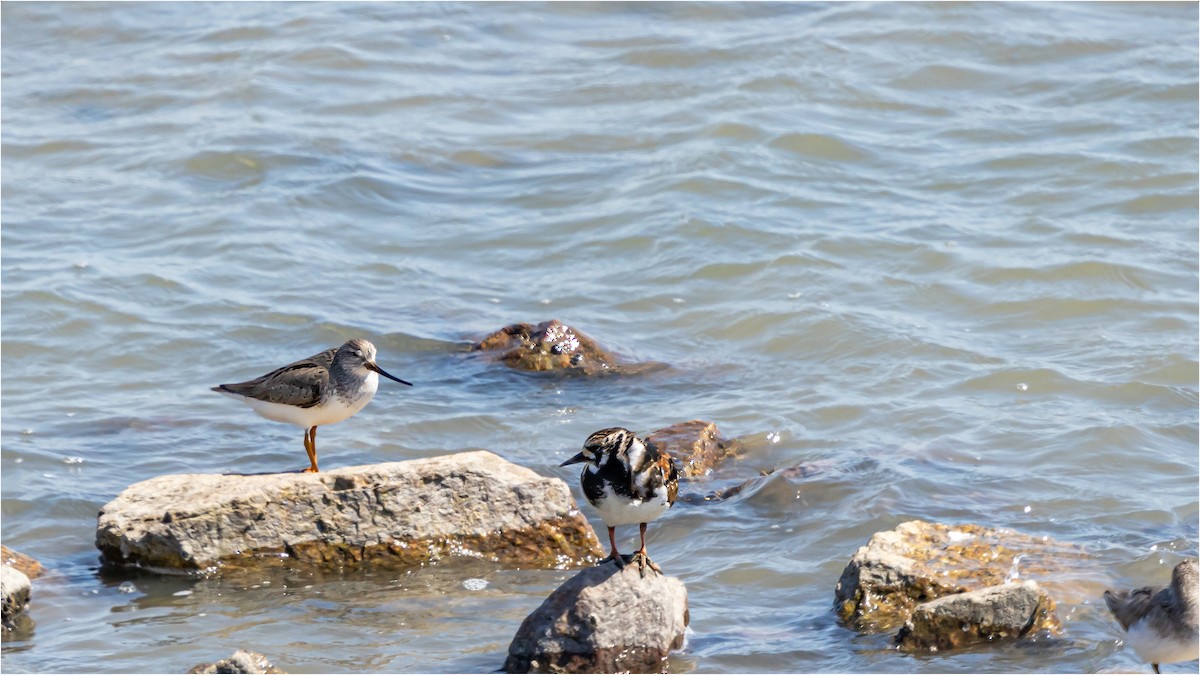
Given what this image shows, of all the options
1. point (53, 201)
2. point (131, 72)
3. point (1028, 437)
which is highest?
point (131, 72)

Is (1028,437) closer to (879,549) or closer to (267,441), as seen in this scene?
(879,549)

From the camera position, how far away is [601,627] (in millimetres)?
5750

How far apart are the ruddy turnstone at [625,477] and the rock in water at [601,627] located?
0.97 feet

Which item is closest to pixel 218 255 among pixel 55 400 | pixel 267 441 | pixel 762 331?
pixel 55 400

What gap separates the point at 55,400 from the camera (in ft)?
31.3

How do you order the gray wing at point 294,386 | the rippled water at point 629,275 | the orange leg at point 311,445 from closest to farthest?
the rippled water at point 629,275 < the gray wing at point 294,386 < the orange leg at point 311,445

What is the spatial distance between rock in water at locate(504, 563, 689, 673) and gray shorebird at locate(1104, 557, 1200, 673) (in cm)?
193

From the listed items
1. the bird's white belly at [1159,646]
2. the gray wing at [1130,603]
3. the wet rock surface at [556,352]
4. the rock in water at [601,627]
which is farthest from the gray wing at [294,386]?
the bird's white belly at [1159,646]

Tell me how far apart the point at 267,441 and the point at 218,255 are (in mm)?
3648

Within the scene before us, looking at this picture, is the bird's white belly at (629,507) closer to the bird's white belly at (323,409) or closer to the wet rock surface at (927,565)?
the wet rock surface at (927,565)

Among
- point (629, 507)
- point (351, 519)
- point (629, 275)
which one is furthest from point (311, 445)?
point (629, 275)

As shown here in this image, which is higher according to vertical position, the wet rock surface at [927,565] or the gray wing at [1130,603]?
the gray wing at [1130,603]

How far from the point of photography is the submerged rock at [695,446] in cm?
826

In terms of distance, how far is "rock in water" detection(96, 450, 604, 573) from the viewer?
266 inches
